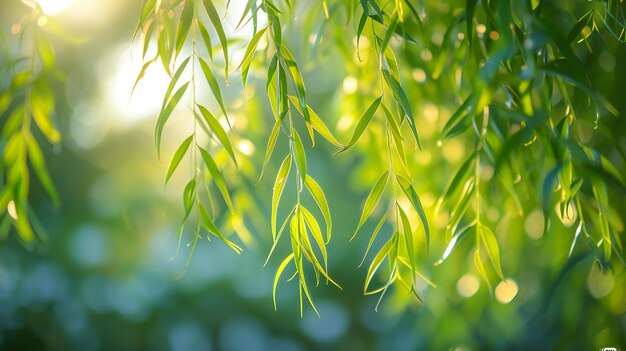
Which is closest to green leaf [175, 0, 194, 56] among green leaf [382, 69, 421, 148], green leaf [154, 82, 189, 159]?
green leaf [154, 82, 189, 159]

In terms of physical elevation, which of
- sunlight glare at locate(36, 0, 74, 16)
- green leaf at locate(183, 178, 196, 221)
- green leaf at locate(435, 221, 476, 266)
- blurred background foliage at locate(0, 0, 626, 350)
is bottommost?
blurred background foliage at locate(0, 0, 626, 350)

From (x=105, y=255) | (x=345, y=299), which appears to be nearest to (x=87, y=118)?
(x=105, y=255)

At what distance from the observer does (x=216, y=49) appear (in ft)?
3.31

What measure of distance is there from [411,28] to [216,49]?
0.30 m

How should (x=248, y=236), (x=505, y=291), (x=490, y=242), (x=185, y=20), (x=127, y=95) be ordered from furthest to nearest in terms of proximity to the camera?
(x=127, y=95), (x=505, y=291), (x=248, y=236), (x=490, y=242), (x=185, y=20)

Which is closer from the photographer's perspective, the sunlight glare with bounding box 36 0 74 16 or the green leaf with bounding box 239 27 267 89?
the green leaf with bounding box 239 27 267 89

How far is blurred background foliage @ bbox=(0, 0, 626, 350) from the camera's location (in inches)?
45.2

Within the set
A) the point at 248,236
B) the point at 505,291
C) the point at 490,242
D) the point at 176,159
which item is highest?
the point at 176,159

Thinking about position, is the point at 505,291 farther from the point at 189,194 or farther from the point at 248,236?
the point at 189,194

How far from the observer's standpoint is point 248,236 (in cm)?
105

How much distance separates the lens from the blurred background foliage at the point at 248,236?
3.76 feet

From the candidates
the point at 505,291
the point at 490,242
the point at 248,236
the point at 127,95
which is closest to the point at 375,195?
the point at 490,242

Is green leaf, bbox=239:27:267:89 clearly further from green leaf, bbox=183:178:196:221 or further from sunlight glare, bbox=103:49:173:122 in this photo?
sunlight glare, bbox=103:49:173:122

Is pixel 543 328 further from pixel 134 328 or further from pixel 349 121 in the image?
pixel 134 328
